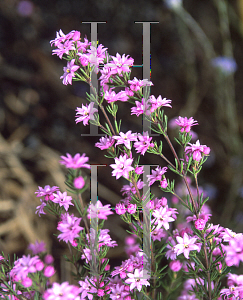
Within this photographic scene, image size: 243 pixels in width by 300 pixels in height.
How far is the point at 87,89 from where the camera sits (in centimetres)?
164

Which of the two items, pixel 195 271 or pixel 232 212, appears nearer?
pixel 195 271

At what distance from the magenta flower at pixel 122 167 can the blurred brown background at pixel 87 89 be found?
0.93 m

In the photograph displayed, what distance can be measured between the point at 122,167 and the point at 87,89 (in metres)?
1.21

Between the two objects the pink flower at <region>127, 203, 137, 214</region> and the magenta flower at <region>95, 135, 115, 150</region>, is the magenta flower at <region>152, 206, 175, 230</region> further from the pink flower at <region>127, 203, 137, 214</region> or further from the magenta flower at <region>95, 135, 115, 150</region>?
the magenta flower at <region>95, 135, 115, 150</region>

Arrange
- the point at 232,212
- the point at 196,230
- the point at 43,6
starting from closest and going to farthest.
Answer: the point at 196,230 → the point at 232,212 → the point at 43,6

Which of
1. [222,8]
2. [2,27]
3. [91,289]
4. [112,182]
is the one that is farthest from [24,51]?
[91,289]

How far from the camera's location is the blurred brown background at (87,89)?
1.41 m

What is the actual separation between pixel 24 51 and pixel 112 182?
813 mm

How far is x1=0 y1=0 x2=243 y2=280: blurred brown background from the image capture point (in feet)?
4.62

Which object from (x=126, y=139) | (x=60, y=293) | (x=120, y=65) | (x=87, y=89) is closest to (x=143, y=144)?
(x=126, y=139)

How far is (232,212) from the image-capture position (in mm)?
1454

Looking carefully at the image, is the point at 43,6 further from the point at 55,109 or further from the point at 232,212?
the point at 232,212

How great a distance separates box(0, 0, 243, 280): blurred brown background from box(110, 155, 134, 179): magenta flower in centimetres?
93

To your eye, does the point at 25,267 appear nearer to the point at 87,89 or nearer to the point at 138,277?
the point at 138,277
